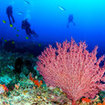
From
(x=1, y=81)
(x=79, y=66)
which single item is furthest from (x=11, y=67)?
(x=79, y=66)

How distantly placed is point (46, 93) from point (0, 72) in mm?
3892

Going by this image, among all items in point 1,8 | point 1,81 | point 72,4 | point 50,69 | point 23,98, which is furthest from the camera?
point 72,4

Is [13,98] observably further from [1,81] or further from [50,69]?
[1,81]

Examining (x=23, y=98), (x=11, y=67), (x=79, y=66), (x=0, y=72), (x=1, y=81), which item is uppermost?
(x=11, y=67)

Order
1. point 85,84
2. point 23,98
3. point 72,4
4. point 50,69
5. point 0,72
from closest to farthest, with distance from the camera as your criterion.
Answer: point 23,98
point 85,84
point 50,69
point 0,72
point 72,4

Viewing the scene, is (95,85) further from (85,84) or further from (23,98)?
(23,98)

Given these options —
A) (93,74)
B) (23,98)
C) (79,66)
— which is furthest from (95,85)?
(23,98)

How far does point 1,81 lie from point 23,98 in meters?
2.71

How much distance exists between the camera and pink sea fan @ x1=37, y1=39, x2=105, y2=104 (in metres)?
4.18

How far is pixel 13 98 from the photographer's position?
3.98 meters

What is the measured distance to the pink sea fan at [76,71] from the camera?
4180 mm

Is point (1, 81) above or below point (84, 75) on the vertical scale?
above

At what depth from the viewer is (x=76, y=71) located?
165 inches

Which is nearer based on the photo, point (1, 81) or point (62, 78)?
point (62, 78)
